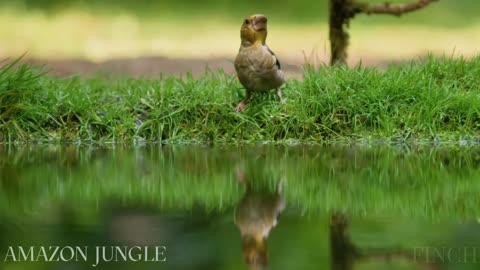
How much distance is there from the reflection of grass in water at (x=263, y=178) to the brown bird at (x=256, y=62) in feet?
2.02

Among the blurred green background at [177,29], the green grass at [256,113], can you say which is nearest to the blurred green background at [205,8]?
the blurred green background at [177,29]

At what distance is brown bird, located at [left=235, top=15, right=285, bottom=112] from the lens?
5.73 meters

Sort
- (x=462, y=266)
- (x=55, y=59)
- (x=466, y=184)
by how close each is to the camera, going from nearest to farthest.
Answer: (x=462, y=266)
(x=466, y=184)
(x=55, y=59)

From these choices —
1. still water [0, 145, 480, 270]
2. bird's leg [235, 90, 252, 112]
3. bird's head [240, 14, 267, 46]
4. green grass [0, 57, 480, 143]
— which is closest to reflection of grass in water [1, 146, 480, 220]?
still water [0, 145, 480, 270]

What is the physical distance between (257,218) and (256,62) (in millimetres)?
3050

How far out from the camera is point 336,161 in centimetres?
450

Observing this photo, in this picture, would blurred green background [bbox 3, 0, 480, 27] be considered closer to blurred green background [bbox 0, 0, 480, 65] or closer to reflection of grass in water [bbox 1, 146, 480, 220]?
blurred green background [bbox 0, 0, 480, 65]

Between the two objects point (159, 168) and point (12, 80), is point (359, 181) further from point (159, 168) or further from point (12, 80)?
point (12, 80)

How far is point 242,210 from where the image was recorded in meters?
2.97

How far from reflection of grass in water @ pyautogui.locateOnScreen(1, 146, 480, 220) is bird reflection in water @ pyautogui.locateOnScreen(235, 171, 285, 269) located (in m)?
0.05

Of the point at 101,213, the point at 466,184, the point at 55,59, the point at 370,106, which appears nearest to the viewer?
the point at 101,213

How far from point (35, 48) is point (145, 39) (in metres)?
1.46

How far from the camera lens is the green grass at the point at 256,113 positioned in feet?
19.0

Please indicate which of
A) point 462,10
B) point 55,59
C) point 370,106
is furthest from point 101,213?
point 462,10
